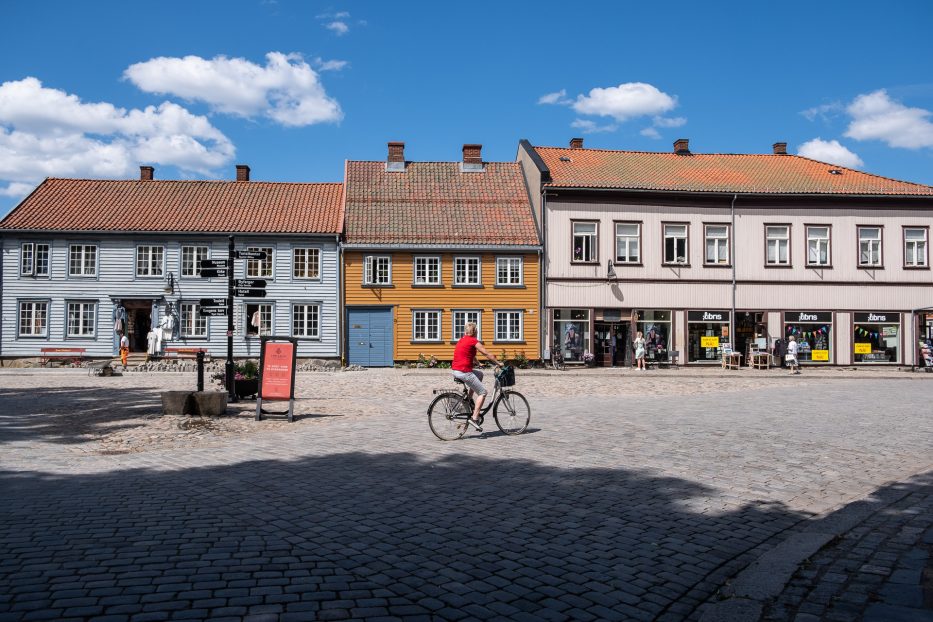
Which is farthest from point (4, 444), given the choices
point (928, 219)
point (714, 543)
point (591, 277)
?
point (928, 219)

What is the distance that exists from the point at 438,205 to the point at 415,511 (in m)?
29.6

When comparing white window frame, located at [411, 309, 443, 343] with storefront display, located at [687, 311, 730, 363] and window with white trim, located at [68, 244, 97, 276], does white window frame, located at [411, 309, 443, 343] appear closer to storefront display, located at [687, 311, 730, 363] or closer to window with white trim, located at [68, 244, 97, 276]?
storefront display, located at [687, 311, 730, 363]

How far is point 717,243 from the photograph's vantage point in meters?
34.3

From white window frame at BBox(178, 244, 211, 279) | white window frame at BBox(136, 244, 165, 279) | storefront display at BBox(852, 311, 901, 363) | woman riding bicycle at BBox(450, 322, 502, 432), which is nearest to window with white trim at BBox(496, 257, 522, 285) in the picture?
white window frame at BBox(178, 244, 211, 279)

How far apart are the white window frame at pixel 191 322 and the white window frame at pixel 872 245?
3113cm

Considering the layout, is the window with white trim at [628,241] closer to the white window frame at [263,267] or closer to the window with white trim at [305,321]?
the window with white trim at [305,321]

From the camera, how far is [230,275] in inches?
611

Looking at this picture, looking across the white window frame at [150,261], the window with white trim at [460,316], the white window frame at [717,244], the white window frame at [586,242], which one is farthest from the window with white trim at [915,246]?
the white window frame at [150,261]

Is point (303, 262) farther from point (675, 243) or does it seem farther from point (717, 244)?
point (717, 244)

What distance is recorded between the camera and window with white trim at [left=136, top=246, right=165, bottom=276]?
33.2m

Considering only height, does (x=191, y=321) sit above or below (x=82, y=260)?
below

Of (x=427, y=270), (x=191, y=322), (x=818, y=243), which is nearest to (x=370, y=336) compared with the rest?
(x=427, y=270)

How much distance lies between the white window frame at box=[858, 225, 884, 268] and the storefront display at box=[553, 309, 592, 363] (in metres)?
13.7

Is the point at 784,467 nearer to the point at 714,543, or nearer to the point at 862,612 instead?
the point at 714,543
